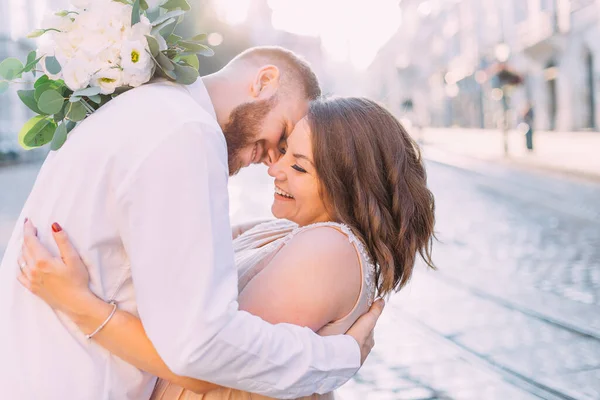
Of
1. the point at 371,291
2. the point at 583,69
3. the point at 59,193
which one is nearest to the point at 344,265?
the point at 371,291

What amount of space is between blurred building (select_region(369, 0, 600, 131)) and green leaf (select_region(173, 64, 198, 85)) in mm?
8849

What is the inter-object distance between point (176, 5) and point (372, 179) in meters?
0.77

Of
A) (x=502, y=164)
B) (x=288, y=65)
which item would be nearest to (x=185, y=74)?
(x=288, y=65)

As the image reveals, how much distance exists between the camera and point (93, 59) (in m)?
1.80

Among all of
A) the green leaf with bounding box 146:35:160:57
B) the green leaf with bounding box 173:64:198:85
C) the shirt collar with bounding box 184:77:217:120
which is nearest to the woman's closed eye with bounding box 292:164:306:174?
the shirt collar with bounding box 184:77:217:120

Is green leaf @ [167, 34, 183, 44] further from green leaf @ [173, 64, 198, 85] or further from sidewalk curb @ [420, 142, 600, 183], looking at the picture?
sidewalk curb @ [420, 142, 600, 183]

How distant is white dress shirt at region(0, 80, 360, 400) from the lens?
5.04ft

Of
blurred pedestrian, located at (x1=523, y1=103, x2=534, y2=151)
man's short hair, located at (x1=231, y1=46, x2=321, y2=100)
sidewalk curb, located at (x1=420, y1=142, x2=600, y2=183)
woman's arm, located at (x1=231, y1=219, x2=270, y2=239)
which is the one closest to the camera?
man's short hair, located at (x1=231, y1=46, x2=321, y2=100)

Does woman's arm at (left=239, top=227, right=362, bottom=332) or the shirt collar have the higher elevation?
the shirt collar

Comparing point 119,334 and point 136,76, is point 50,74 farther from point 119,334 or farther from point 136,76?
point 119,334

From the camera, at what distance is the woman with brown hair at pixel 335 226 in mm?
1961

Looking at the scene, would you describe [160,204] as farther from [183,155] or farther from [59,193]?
[59,193]

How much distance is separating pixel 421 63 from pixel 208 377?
67.9m

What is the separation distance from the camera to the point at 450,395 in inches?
167
